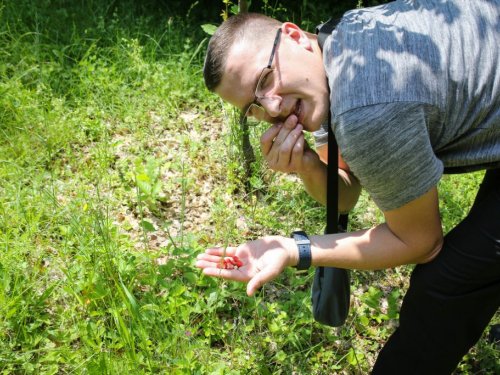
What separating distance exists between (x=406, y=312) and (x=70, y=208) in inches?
67.7

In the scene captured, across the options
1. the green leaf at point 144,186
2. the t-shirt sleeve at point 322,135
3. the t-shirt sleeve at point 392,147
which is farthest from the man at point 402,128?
the green leaf at point 144,186

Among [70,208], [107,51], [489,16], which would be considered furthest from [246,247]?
[107,51]

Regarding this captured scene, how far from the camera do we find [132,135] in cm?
352

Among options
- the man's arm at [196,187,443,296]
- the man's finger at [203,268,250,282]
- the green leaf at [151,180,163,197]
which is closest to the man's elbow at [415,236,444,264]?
the man's arm at [196,187,443,296]

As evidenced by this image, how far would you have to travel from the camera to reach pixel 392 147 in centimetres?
149

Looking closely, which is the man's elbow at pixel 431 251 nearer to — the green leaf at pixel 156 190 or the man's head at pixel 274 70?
the man's head at pixel 274 70

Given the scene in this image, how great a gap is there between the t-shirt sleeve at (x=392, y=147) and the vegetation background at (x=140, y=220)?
937 millimetres

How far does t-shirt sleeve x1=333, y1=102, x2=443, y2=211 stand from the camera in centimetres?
147

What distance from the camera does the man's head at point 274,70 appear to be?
5.83 feet

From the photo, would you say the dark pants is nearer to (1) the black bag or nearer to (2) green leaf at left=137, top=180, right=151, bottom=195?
(1) the black bag

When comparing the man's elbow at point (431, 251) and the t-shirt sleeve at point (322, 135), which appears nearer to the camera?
the man's elbow at point (431, 251)

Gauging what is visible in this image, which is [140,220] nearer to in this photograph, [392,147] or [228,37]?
[228,37]

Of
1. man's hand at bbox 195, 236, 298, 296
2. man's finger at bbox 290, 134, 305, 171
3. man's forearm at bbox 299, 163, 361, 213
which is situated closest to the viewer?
man's hand at bbox 195, 236, 298, 296

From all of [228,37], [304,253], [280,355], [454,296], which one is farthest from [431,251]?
[228,37]
